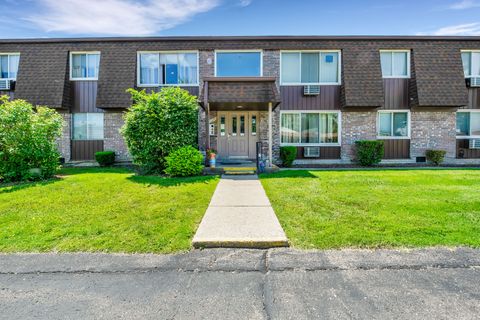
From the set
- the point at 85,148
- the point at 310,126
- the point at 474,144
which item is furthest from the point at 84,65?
the point at 474,144

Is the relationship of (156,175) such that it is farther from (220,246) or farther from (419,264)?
(419,264)

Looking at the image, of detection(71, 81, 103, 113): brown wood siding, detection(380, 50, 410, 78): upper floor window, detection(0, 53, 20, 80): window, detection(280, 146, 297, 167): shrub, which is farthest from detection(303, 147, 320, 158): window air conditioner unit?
detection(0, 53, 20, 80): window

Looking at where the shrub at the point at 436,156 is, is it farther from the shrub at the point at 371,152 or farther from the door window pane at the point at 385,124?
the shrub at the point at 371,152

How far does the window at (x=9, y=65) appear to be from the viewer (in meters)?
13.8

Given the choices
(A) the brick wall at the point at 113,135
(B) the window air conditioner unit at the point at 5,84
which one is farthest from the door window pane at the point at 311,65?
(B) the window air conditioner unit at the point at 5,84

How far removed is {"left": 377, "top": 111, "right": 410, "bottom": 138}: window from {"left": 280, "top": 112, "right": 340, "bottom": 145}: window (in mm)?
2319

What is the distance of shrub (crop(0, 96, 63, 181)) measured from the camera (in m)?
8.91

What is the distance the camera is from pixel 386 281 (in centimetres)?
304

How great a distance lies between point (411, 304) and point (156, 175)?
895 cm

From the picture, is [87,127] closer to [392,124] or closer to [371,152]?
[371,152]

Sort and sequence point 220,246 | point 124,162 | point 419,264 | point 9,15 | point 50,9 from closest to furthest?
point 419,264 < point 220,246 < point 50,9 < point 9,15 < point 124,162

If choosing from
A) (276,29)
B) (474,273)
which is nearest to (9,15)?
(276,29)

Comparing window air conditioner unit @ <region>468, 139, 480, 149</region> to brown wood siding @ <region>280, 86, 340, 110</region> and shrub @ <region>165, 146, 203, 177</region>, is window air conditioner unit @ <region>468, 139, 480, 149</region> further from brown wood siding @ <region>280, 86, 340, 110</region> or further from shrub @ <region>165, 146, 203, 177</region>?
shrub @ <region>165, 146, 203, 177</region>

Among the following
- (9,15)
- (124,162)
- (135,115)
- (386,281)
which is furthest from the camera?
(124,162)
